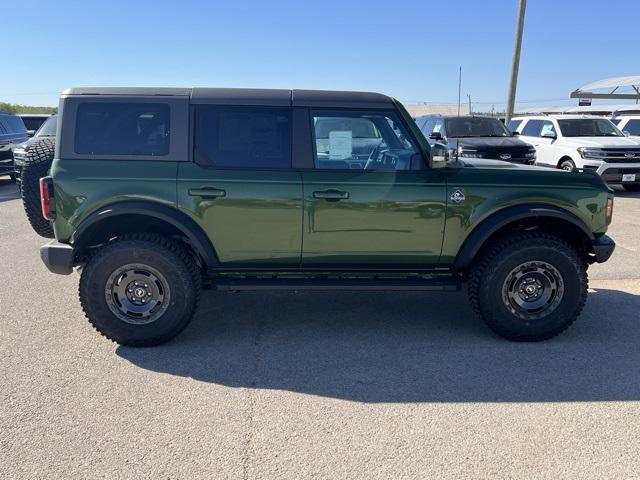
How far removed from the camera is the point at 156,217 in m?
3.92

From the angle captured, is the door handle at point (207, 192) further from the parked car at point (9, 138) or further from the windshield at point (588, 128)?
the parked car at point (9, 138)

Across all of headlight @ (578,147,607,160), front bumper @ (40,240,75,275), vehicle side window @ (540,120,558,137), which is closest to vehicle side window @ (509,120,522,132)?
vehicle side window @ (540,120,558,137)

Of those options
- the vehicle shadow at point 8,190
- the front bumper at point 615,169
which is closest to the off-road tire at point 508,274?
the front bumper at point 615,169

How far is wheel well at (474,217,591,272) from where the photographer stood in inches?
167

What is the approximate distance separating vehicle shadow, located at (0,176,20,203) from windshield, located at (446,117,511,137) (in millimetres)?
10242

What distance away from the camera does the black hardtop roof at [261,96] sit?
157 inches

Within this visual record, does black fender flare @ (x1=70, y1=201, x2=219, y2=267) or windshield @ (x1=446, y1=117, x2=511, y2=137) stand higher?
windshield @ (x1=446, y1=117, x2=511, y2=137)

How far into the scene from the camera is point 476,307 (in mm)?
4191

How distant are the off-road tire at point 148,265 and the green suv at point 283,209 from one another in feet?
0.03

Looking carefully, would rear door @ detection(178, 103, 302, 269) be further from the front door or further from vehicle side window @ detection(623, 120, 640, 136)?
vehicle side window @ detection(623, 120, 640, 136)

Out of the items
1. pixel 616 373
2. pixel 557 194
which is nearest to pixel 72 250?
pixel 557 194

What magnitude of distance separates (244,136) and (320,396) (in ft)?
6.58

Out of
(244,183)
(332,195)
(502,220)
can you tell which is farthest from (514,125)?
(244,183)

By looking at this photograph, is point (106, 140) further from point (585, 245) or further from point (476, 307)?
point (585, 245)
